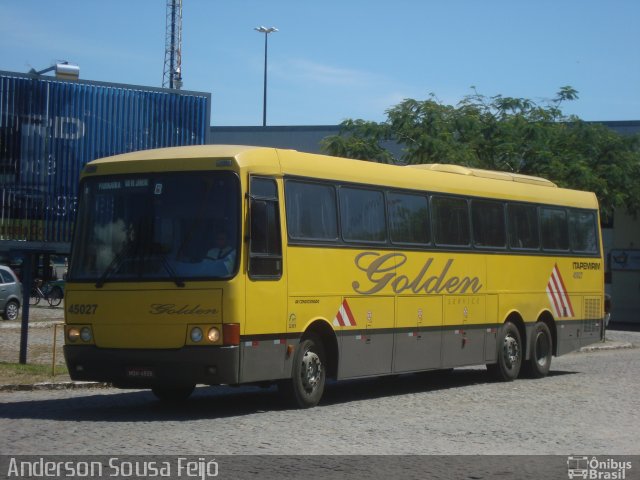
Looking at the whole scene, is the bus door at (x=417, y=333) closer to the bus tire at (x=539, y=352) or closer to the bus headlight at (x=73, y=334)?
the bus tire at (x=539, y=352)

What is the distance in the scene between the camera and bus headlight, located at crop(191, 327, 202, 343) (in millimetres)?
13578

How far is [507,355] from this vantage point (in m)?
20.2

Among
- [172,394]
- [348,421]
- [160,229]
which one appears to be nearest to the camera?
[348,421]

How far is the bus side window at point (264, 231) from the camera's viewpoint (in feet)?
45.8

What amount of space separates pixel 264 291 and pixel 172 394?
2.47 meters

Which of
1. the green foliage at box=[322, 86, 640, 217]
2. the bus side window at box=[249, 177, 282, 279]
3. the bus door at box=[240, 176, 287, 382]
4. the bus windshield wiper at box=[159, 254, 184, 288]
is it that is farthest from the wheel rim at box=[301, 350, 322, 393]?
the green foliage at box=[322, 86, 640, 217]

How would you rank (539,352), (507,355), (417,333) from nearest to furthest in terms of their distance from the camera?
(417,333)
(507,355)
(539,352)

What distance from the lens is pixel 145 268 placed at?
14.0m

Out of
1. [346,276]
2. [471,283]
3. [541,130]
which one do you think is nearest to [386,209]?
[346,276]

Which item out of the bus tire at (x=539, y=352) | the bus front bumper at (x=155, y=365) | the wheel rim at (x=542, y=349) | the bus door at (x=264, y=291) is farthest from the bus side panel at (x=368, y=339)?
the wheel rim at (x=542, y=349)

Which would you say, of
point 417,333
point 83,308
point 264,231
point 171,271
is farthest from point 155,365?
point 417,333

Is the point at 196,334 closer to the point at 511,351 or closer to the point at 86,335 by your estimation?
the point at 86,335

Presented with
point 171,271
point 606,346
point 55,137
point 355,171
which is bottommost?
point 606,346

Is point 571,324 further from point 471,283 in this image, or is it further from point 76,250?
point 76,250
